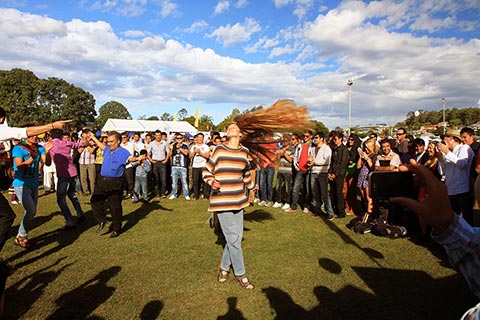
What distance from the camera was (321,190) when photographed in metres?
8.77

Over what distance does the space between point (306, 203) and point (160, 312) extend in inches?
251

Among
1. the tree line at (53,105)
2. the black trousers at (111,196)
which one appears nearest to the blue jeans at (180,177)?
the black trousers at (111,196)

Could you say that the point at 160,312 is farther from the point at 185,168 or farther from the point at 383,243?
the point at 185,168

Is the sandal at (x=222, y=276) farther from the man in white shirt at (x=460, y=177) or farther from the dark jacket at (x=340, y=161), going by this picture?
the dark jacket at (x=340, y=161)

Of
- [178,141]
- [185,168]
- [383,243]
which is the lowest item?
[383,243]

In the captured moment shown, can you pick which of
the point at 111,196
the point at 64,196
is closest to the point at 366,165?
the point at 111,196

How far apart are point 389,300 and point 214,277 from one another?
95.9 inches

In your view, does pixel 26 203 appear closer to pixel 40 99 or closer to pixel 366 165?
pixel 366 165

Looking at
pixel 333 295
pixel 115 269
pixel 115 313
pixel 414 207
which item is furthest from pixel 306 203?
pixel 414 207

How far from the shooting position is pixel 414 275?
4.92 meters

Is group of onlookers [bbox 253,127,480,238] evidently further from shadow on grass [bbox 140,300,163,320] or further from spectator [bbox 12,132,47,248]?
spectator [bbox 12,132,47,248]

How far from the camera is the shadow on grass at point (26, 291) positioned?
3873mm

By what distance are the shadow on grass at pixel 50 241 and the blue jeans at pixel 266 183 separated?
16.8 ft

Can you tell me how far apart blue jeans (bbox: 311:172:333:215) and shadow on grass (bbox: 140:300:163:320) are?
564 cm
